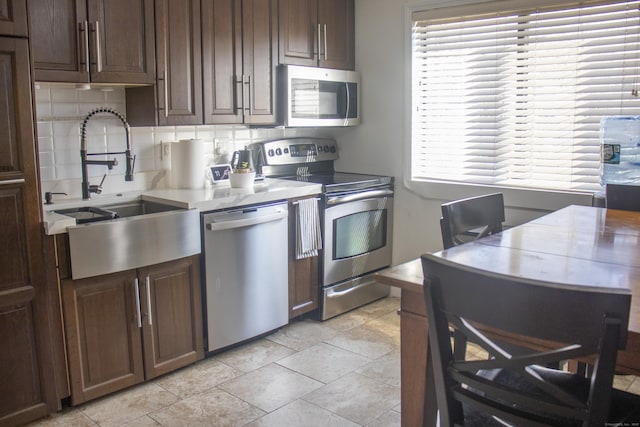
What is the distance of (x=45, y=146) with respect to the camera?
295 centimetres

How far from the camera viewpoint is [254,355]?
10.6 ft

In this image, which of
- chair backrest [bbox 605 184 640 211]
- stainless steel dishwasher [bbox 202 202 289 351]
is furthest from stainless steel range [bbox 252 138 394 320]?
chair backrest [bbox 605 184 640 211]

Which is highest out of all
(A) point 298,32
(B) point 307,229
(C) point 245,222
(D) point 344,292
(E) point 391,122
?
(A) point 298,32

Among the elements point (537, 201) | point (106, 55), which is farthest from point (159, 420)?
point (537, 201)

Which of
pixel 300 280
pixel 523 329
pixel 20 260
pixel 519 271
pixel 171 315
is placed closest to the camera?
pixel 523 329

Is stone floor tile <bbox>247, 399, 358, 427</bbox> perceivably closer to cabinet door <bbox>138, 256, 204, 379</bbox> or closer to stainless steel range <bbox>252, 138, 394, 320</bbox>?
cabinet door <bbox>138, 256, 204, 379</bbox>

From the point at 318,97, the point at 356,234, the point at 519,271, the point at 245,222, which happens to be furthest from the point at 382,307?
the point at 519,271

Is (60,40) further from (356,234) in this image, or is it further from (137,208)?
(356,234)

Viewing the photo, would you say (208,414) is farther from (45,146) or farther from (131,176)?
(45,146)

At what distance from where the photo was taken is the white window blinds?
3.21 m

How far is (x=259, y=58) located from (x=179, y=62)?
580 millimetres

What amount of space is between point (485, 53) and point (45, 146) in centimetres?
263

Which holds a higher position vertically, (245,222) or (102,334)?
(245,222)

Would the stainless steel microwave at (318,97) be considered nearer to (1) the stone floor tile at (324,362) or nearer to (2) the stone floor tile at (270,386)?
(1) the stone floor tile at (324,362)
